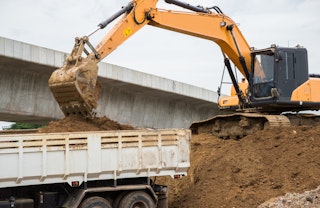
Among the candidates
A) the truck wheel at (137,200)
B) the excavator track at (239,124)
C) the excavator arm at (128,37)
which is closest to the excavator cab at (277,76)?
the excavator track at (239,124)

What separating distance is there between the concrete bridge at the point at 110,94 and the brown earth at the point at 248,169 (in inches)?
265

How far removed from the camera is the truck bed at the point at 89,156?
9.49 meters

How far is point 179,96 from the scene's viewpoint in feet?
87.7

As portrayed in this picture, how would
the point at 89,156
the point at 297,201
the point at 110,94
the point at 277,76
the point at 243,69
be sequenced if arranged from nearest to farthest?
the point at 89,156, the point at 297,201, the point at 277,76, the point at 243,69, the point at 110,94

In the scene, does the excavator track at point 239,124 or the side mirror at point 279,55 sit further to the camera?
the side mirror at point 279,55

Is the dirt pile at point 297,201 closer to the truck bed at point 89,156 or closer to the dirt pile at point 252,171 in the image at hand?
the dirt pile at point 252,171

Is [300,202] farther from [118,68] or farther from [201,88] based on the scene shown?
[201,88]

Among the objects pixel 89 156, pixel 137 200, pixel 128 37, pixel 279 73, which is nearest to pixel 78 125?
pixel 89 156

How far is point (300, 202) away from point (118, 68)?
1283 cm

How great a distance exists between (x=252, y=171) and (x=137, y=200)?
391cm

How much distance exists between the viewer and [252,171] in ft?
44.4

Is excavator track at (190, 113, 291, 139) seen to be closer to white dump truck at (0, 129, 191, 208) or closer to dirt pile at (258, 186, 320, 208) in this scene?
dirt pile at (258, 186, 320, 208)

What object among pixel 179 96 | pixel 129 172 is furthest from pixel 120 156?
pixel 179 96

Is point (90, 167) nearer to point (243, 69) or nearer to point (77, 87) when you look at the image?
point (77, 87)
